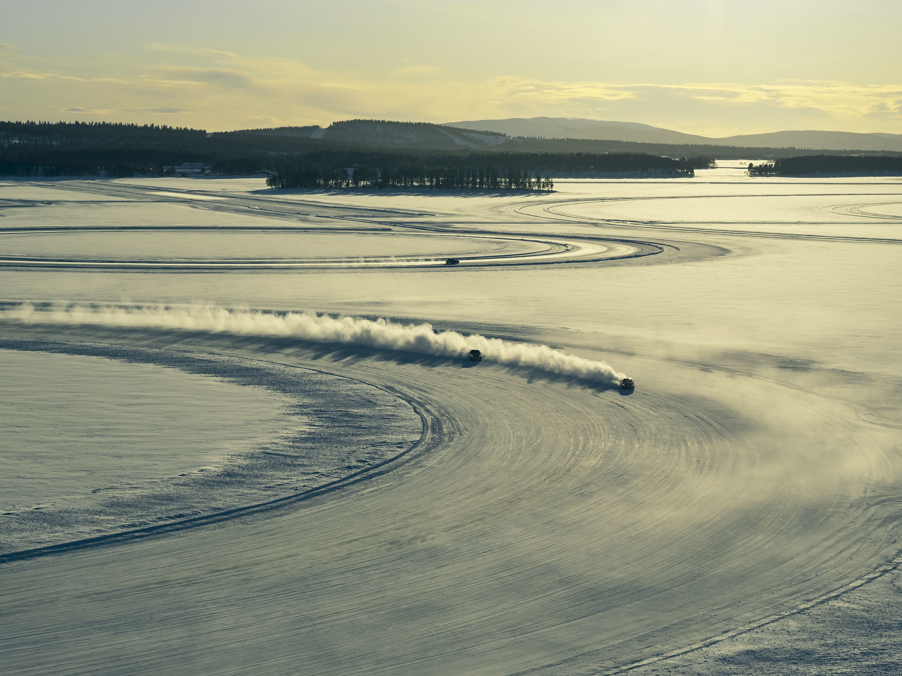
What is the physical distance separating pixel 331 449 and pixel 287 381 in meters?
3.65

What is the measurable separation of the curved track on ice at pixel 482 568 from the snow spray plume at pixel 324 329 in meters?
3.97

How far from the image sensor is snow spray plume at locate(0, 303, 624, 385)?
14.9m

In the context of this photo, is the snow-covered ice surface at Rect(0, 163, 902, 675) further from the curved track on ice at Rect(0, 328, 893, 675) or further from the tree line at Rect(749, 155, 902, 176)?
the tree line at Rect(749, 155, 902, 176)

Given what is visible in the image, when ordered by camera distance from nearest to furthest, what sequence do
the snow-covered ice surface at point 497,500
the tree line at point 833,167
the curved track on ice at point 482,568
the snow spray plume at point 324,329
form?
the curved track on ice at point 482,568 < the snow-covered ice surface at point 497,500 < the snow spray plume at point 324,329 < the tree line at point 833,167

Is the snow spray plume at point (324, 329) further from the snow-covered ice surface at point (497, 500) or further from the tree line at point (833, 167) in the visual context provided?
the tree line at point (833, 167)

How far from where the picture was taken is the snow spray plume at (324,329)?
14.9 m

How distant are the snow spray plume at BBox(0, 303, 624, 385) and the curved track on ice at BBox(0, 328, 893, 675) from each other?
397 centimetres

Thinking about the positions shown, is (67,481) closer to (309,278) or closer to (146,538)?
(146,538)

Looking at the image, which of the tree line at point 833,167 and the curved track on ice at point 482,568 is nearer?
the curved track on ice at point 482,568

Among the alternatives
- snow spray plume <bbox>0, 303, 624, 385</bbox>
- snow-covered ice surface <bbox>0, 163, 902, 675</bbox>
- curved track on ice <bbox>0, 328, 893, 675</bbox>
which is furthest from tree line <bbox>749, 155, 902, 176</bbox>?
curved track on ice <bbox>0, 328, 893, 675</bbox>

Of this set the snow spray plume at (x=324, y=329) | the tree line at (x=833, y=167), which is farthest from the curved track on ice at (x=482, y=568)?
the tree line at (x=833, y=167)

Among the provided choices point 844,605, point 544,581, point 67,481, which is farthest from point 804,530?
point 67,481

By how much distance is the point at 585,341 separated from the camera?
17047 millimetres

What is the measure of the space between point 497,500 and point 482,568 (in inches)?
60.4
